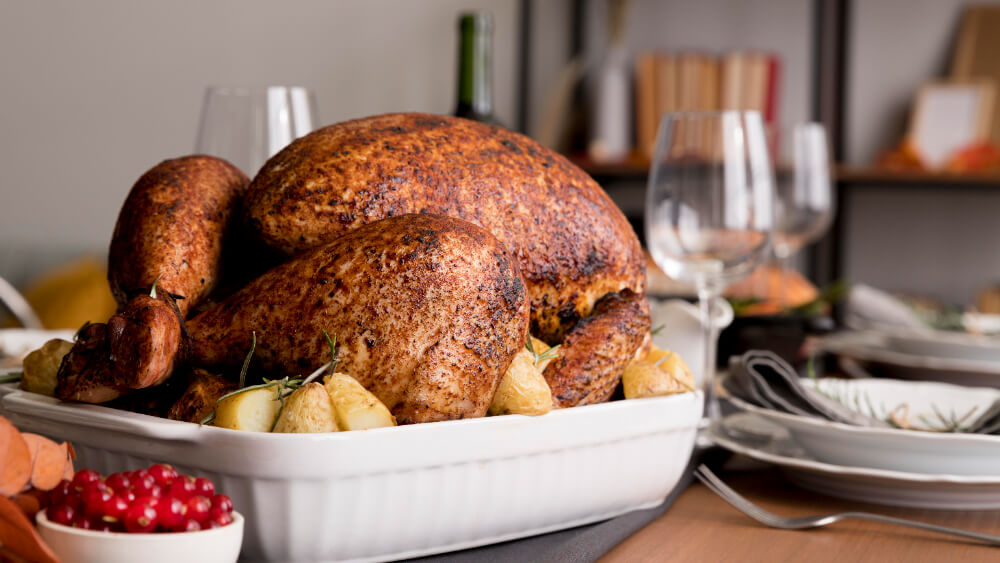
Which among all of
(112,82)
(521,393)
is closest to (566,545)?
(521,393)

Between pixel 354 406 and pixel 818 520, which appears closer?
pixel 354 406

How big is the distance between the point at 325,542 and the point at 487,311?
162 millimetres

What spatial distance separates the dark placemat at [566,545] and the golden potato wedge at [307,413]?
115 mm

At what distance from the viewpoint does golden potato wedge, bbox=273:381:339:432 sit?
51 centimetres

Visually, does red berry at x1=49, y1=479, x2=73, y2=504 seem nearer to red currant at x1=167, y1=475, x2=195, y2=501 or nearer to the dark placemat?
red currant at x1=167, y1=475, x2=195, y2=501

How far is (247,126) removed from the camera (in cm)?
92

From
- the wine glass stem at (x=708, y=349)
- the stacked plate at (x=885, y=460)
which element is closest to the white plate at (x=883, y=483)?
the stacked plate at (x=885, y=460)

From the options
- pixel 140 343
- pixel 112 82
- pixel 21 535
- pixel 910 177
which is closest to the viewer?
pixel 21 535

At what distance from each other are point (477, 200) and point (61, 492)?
33cm

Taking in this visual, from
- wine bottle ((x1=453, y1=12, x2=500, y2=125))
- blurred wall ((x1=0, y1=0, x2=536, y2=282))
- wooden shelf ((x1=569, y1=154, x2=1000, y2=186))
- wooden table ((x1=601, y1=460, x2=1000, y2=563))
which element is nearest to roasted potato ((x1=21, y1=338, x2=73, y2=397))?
wooden table ((x1=601, y1=460, x2=1000, y2=563))

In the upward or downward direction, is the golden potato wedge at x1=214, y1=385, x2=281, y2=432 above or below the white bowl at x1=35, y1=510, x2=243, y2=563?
above

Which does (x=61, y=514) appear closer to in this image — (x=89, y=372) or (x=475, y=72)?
(x=89, y=372)

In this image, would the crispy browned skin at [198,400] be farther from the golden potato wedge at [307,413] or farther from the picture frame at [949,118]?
the picture frame at [949,118]

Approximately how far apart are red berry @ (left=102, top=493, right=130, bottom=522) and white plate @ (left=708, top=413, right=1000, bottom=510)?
51cm
